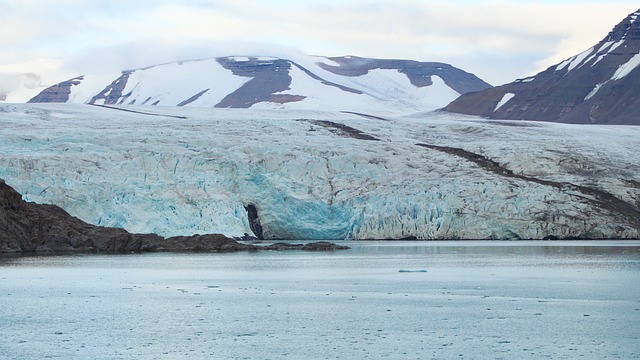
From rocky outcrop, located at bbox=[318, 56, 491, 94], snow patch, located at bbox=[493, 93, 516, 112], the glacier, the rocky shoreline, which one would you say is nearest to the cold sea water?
the rocky shoreline

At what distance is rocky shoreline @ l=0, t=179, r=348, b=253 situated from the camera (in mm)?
31641

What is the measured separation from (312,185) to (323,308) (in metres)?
20.7

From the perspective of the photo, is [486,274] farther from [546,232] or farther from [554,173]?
[554,173]

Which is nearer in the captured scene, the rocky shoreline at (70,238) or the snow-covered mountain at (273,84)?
the rocky shoreline at (70,238)

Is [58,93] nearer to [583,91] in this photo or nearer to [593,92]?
[583,91]

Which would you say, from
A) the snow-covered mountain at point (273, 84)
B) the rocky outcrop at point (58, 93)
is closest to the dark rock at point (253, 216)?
the snow-covered mountain at point (273, 84)

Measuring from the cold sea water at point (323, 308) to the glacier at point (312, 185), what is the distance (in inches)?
201

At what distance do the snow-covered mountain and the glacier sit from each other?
83884 mm

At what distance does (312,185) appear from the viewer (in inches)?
1531

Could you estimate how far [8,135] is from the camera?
4016 cm

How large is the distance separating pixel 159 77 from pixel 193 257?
122 metres

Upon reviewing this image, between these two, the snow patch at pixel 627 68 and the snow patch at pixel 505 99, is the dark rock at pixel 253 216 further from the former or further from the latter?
the snow patch at pixel 505 99

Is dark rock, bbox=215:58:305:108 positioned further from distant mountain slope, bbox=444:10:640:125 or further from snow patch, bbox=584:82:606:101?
snow patch, bbox=584:82:606:101

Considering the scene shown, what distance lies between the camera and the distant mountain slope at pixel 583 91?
101188 mm
